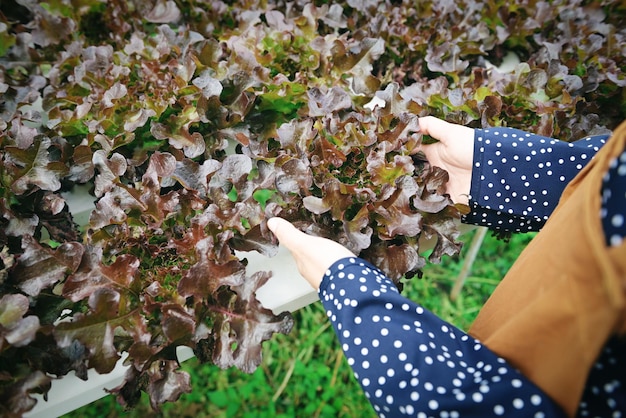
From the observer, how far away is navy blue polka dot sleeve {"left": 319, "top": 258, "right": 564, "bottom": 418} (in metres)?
0.61

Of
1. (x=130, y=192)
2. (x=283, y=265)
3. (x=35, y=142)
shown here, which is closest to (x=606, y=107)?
(x=283, y=265)

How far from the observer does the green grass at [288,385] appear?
168 cm

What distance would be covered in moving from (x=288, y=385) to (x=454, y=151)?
1.17 metres

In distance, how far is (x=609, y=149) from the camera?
1.87 feet

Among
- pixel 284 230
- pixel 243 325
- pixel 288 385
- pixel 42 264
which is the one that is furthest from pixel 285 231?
pixel 288 385

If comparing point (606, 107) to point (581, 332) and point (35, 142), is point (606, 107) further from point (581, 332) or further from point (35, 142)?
point (35, 142)

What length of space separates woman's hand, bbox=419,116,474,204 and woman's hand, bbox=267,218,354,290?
42 centimetres

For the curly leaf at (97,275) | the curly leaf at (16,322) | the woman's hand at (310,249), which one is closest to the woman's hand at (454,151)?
the woman's hand at (310,249)

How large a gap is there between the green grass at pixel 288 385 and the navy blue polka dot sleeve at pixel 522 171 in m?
1.02

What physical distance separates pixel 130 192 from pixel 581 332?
0.85m

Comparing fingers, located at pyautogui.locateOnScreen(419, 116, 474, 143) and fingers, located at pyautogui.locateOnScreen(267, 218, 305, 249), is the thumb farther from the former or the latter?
fingers, located at pyautogui.locateOnScreen(419, 116, 474, 143)

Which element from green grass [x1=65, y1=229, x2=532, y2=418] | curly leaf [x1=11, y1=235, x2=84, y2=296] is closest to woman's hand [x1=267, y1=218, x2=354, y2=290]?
curly leaf [x1=11, y1=235, x2=84, y2=296]

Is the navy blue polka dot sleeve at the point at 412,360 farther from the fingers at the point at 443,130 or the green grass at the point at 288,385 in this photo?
the green grass at the point at 288,385

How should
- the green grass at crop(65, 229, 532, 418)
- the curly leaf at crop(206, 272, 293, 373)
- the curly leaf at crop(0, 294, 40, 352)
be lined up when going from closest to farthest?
the curly leaf at crop(0, 294, 40, 352)
the curly leaf at crop(206, 272, 293, 373)
the green grass at crop(65, 229, 532, 418)
